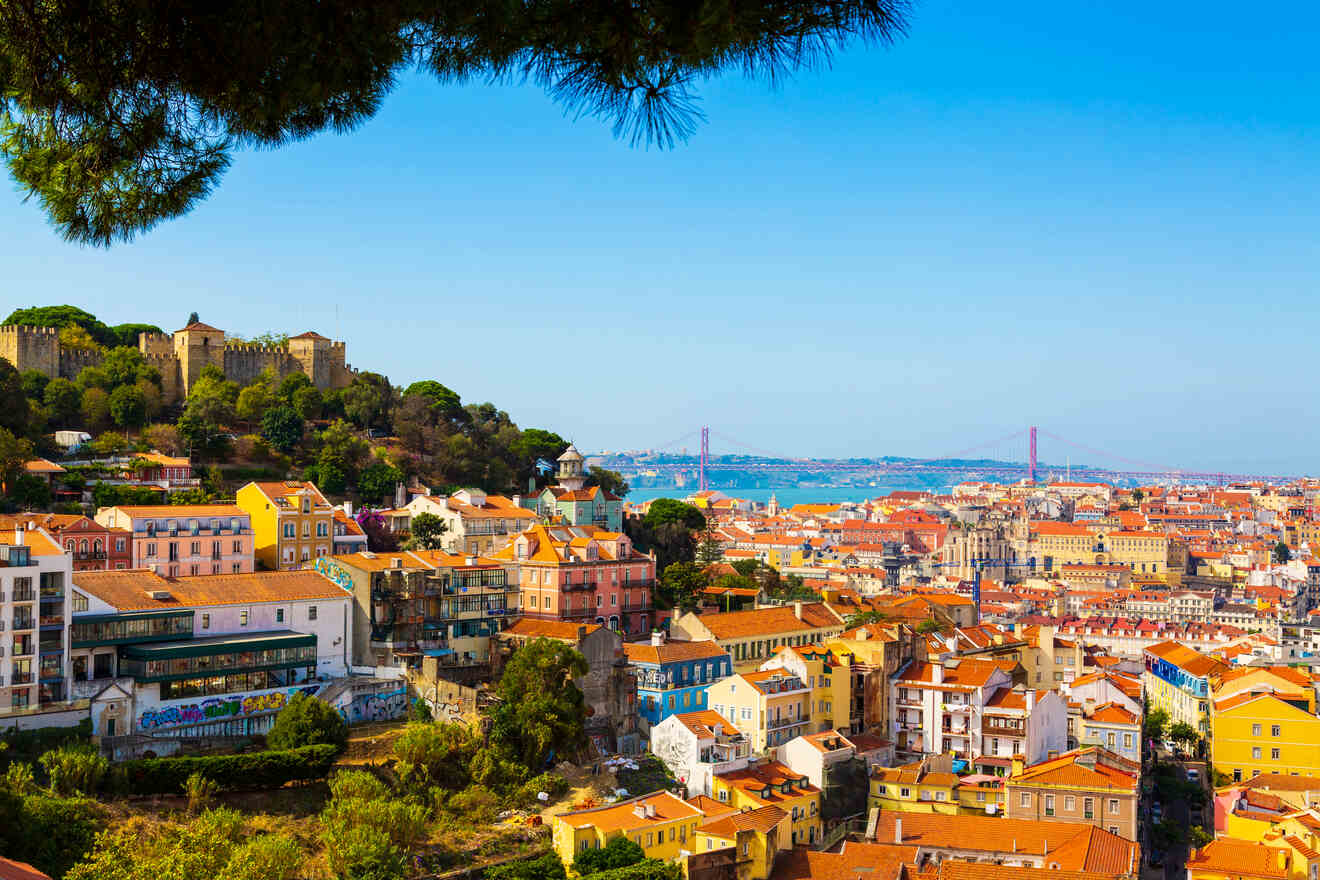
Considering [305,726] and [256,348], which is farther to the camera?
[256,348]

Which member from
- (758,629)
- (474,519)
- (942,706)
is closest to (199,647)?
(758,629)

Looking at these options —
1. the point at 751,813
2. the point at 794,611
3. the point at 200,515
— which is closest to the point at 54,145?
the point at 751,813

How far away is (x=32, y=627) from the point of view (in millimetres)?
21719

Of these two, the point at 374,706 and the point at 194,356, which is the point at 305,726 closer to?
the point at 374,706

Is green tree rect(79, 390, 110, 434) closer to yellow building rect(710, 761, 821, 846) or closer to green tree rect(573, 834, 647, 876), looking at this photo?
yellow building rect(710, 761, 821, 846)

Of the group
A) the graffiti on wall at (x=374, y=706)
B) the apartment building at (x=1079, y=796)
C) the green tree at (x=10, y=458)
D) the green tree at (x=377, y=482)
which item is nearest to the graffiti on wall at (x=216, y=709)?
the graffiti on wall at (x=374, y=706)

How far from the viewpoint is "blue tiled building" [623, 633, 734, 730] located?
29375 millimetres

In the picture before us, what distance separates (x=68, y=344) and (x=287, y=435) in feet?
31.6

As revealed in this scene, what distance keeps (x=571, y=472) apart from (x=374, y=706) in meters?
20.9

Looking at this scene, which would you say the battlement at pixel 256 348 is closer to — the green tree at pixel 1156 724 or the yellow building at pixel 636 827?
the yellow building at pixel 636 827

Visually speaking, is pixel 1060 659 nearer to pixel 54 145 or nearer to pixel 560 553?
pixel 560 553

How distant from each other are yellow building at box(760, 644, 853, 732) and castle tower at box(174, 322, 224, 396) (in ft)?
83.4

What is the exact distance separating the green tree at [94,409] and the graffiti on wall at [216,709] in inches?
833

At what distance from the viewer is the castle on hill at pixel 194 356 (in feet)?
146
